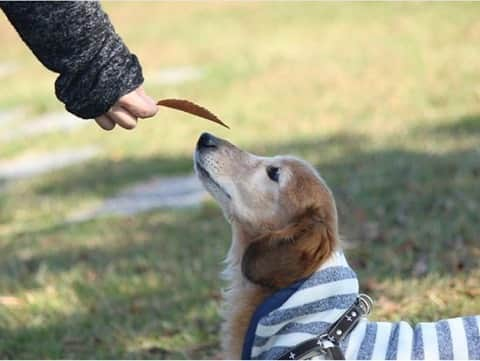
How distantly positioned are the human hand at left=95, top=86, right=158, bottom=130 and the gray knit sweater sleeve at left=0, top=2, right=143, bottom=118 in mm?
36

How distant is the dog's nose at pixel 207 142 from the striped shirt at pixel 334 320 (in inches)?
34.7

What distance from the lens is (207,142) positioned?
14.0ft

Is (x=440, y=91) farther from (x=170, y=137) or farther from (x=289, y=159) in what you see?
A: (x=289, y=159)

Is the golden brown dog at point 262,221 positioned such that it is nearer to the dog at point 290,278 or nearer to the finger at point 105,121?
the dog at point 290,278

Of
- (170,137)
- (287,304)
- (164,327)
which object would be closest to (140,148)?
(170,137)

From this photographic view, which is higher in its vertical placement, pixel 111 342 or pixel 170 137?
pixel 111 342

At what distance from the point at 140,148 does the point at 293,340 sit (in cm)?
863

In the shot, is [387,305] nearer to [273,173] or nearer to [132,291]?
[273,173]

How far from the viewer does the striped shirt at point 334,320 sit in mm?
3320

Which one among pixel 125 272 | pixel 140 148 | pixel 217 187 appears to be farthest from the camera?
pixel 140 148

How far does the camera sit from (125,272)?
6496 mm

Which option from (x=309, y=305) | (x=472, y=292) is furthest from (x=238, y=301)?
(x=472, y=292)

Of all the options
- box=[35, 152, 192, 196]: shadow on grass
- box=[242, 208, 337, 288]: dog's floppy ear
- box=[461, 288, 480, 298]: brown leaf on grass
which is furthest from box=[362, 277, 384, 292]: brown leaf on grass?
box=[35, 152, 192, 196]: shadow on grass

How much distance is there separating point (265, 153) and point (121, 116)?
6.62m
